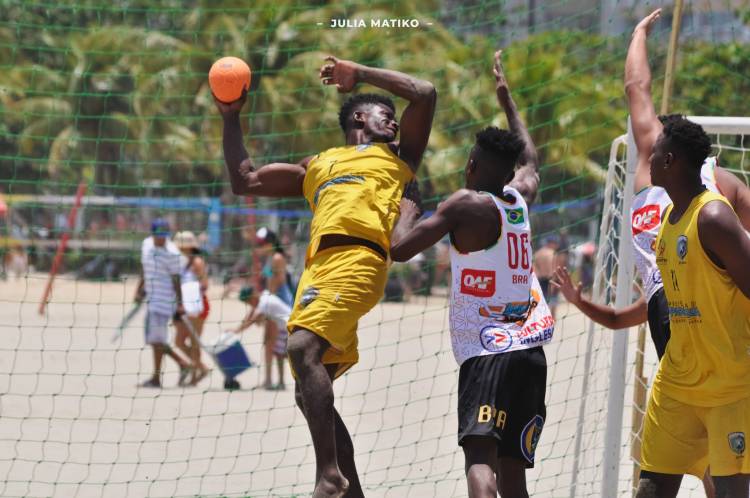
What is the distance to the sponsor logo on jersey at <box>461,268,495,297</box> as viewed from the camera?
476 cm

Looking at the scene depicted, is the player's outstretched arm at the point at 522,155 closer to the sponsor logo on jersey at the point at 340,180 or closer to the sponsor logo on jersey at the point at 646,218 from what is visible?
the sponsor logo on jersey at the point at 646,218

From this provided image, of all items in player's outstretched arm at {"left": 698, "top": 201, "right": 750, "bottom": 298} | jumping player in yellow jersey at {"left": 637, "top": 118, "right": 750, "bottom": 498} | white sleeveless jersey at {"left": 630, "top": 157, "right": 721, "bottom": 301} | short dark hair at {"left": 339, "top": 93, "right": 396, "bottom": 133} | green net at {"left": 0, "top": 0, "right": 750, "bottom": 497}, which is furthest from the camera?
green net at {"left": 0, "top": 0, "right": 750, "bottom": 497}

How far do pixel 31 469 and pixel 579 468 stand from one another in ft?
11.6

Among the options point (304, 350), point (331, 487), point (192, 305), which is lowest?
point (192, 305)

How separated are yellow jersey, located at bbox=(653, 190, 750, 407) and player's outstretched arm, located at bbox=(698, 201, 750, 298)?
0.05m

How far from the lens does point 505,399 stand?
474cm

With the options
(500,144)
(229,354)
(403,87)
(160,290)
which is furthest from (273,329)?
(500,144)

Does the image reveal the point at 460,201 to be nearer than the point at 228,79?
Yes

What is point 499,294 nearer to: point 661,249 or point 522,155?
point 661,249

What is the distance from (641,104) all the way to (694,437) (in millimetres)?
1555

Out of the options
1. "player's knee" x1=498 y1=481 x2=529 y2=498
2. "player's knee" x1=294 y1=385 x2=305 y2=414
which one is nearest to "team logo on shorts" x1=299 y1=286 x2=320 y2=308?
"player's knee" x1=294 y1=385 x2=305 y2=414

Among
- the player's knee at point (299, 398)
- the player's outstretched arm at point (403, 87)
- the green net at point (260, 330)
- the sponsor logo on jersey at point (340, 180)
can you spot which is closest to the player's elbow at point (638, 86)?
the player's outstretched arm at point (403, 87)

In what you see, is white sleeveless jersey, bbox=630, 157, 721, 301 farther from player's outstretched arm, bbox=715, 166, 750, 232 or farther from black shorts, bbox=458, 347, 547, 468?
black shorts, bbox=458, 347, 547, 468

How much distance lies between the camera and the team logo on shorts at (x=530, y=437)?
4.80m
